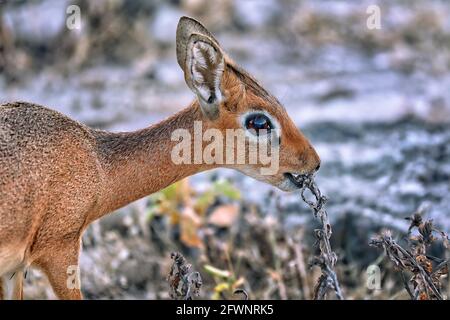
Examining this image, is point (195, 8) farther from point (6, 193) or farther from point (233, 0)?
point (6, 193)

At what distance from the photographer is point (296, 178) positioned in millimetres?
5215

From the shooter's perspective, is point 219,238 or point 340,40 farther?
point 340,40

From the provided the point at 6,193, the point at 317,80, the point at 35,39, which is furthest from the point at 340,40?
the point at 6,193

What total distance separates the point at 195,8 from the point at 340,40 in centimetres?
168

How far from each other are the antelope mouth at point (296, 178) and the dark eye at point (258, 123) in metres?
0.28

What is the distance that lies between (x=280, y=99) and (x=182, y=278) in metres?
1.34

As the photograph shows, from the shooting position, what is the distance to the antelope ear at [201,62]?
192 inches

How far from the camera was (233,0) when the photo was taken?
10852mm
